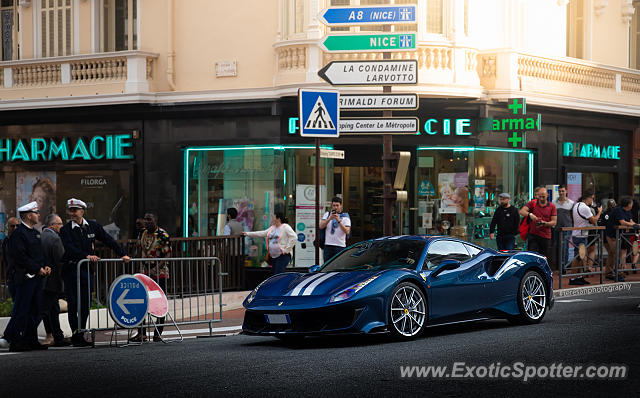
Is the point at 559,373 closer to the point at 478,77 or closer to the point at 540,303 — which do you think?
the point at 540,303

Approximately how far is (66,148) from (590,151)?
514 inches

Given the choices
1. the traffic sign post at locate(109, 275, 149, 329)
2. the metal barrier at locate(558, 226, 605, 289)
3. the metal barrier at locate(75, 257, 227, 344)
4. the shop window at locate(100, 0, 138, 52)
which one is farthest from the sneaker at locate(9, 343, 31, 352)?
the shop window at locate(100, 0, 138, 52)

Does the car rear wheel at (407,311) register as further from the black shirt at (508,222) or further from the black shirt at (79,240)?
the black shirt at (508,222)

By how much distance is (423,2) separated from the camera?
2034 cm

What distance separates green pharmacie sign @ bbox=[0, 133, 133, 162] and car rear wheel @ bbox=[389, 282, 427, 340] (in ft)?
40.3

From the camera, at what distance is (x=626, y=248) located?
19172mm

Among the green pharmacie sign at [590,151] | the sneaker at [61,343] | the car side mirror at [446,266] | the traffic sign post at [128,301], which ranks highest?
the green pharmacie sign at [590,151]

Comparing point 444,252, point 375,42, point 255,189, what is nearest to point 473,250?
point 444,252

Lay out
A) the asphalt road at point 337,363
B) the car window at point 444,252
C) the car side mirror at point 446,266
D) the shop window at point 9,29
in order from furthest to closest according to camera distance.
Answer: the shop window at point 9,29 → the car window at point 444,252 → the car side mirror at point 446,266 → the asphalt road at point 337,363

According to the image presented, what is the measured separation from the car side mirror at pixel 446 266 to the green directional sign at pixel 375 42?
4.98 metres

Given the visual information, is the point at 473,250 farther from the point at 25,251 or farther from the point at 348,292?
the point at 25,251

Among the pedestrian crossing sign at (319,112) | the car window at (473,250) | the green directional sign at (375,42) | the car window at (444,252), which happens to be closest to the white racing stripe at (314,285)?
the car window at (444,252)

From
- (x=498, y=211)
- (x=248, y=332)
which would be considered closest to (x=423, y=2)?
(x=498, y=211)

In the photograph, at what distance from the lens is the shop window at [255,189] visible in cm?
2025
